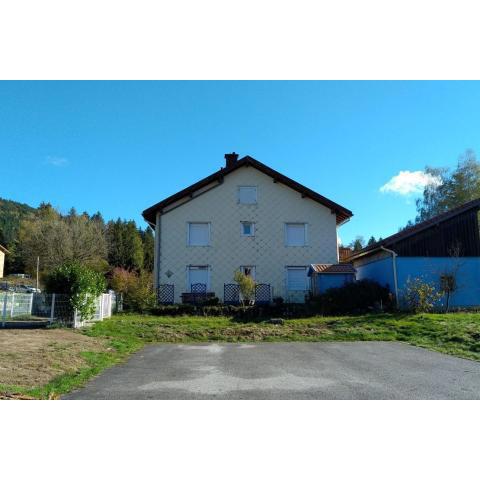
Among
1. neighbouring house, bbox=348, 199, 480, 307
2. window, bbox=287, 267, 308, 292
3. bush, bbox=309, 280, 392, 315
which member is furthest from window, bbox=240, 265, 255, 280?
neighbouring house, bbox=348, 199, 480, 307

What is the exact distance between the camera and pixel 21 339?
35.3 feet

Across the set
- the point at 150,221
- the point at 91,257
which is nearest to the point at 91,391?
the point at 150,221

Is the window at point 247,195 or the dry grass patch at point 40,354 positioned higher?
the window at point 247,195

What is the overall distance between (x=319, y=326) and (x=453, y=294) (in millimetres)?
8065

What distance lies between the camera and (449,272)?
2005cm

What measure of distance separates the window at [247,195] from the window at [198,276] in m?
4.29

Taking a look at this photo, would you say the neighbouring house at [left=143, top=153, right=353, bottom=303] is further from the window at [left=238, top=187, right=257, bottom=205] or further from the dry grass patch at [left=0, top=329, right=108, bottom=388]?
the dry grass patch at [left=0, top=329, right=108, bottom=388]

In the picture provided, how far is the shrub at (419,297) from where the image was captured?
57.6 feet

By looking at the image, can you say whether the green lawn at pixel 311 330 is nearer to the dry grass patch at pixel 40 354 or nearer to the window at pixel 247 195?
the dry grass patch at pixel 40 354

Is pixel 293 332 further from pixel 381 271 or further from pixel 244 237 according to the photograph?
pixel 244 237

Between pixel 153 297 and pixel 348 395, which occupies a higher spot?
pixel 153 297

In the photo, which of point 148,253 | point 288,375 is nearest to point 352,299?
point 288,375

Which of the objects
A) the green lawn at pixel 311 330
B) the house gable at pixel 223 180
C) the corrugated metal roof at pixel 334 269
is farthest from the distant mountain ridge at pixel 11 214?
the green lawn at pixel 311 330
